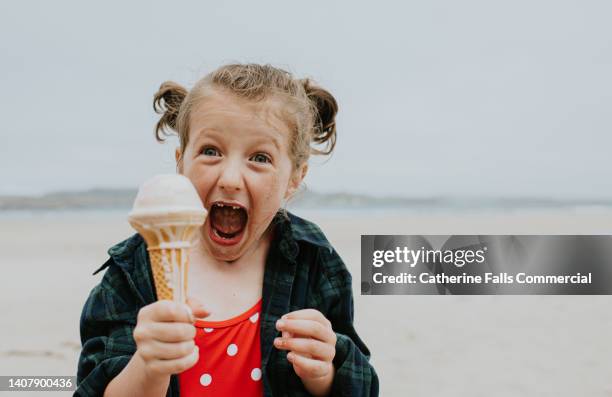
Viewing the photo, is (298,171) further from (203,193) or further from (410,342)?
(410,342)

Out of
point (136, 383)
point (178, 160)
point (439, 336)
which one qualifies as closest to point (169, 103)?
point (178, 160)

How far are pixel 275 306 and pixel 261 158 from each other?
45cm

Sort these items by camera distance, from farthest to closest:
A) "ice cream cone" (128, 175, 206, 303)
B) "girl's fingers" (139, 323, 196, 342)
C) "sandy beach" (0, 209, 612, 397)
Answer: "sandy beach" (0, 209, 612, 397)
"ice cream cone" (128, 175, 206, 303)
"girl's fingers" (139, 323, 196, 342)

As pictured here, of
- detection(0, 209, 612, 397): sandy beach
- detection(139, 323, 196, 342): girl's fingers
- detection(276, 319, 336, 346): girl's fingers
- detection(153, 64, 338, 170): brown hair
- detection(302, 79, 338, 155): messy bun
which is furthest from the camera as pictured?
detection(0, 209, 612, 397): sandy beach

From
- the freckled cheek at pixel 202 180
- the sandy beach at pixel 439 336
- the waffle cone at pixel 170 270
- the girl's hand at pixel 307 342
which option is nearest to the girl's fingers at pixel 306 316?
the girl's hand at pixel 307 342

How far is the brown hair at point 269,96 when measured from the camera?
2.03 meters

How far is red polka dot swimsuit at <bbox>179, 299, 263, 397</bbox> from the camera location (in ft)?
6.17

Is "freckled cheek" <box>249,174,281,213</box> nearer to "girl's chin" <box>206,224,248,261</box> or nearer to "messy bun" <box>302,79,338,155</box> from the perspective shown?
"girl's chin" <box>206,224,248,261</box>

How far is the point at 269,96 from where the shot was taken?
2021 mm

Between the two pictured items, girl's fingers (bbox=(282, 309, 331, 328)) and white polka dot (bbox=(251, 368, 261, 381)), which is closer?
girl's fingers (bbox=(282, 309, 331, 328))

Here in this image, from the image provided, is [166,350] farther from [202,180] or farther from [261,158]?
[261,158]

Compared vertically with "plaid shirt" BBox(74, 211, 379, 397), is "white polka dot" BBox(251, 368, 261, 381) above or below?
below

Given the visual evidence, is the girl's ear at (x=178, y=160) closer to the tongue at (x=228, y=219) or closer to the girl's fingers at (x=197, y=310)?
the tongue at (x=228, y=219)

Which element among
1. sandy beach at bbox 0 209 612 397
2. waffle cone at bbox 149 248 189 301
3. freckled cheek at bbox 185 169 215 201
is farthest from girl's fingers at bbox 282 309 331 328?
sandy beach at bbox 0 209 612 397
